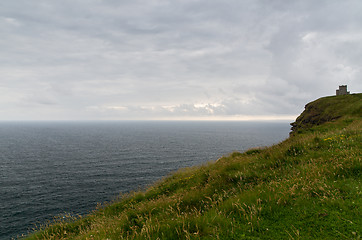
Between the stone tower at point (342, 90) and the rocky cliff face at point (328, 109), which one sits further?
the stone tower at point (342, 90)

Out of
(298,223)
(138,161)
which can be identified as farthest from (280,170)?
(138,161)

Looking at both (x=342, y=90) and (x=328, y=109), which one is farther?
(x=342, y=90)

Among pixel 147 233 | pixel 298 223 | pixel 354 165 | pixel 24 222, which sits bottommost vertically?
pixel 24 222

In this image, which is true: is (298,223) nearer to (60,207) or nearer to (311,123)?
(60,207)

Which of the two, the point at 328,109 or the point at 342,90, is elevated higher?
the point at 342,90

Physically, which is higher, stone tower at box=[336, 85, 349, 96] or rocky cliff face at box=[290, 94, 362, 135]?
stone tower at box=[336, 85, 349, 96]

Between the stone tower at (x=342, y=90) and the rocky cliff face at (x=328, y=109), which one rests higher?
the stone tower at (x=342, y=90)

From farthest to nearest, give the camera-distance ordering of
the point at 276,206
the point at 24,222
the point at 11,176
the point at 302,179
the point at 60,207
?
the point at 11,176
the point at 60,207
the point at 24,222
the point at 302,179
the point at 276,206

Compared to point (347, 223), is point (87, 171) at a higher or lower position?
lower

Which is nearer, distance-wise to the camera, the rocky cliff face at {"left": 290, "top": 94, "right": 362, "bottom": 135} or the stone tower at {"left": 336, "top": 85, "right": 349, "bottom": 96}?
the rocky cliff face at {"left": 290, "top": 94, "right": 362, "bottom": 135}

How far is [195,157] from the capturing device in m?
67.6

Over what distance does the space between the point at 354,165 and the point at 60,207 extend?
3759cm

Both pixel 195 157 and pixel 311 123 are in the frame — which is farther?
pixel 195 157

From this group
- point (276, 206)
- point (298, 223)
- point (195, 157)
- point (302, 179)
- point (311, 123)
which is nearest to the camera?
point (298, 223)
